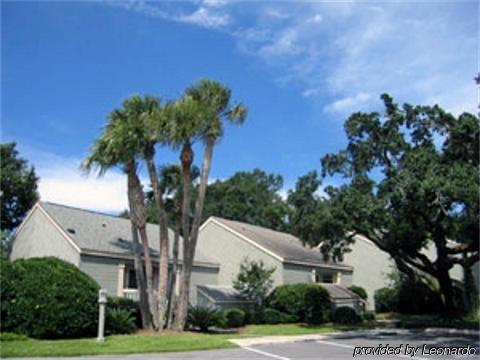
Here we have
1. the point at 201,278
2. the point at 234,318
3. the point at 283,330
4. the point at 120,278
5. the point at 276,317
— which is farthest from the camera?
the point at 201,278

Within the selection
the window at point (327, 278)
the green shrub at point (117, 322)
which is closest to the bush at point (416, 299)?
the window at point (327, 278)

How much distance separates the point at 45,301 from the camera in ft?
58.7

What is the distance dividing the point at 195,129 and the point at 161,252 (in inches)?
198

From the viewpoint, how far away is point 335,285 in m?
36.5

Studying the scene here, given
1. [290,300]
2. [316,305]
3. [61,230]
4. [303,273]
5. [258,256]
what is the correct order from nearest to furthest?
1. [61,230]
2. [290,300]
3. [316,305]
4. [258,256]
5. [303,273]

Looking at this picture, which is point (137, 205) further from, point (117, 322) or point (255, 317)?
point (255, 317)

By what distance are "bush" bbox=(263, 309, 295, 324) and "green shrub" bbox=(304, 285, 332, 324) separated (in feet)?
4.02

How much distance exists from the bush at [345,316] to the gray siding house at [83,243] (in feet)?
25.8

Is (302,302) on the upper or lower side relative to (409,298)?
lower

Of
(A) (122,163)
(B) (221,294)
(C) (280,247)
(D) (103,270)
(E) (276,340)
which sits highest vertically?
(A) (122,163)

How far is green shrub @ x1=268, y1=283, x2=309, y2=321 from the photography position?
29.2m

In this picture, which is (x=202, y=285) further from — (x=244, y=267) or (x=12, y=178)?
(x=12, y=178)

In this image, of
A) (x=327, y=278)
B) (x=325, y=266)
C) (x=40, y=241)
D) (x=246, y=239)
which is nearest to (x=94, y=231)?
(x=40, y=241)

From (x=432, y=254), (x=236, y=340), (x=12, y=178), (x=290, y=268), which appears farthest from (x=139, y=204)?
(x=432, y=254)
